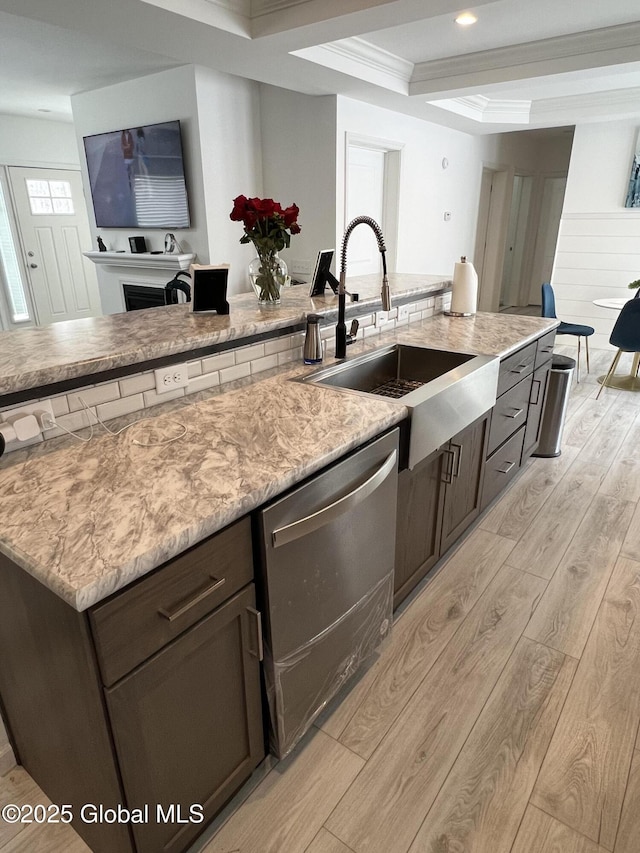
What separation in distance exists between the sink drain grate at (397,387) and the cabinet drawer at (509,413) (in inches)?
14.6

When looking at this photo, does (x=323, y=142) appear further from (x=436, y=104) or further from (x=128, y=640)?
(x=128, y=640)

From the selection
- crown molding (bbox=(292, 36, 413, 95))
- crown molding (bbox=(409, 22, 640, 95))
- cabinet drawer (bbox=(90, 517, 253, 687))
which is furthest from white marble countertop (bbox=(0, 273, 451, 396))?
crown molding (bbox=(409, 22, 640, 95))

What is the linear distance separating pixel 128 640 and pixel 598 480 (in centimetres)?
292

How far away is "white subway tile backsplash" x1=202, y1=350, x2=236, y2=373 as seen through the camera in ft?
5.78

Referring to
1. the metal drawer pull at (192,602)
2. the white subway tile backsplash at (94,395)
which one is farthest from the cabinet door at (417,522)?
the white subway tile backsplash at (94,395)

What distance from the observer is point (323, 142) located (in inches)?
176

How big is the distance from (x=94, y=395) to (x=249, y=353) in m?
0.61

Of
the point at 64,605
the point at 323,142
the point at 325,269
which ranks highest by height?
the point at 323,142

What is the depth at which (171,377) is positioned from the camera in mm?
1642

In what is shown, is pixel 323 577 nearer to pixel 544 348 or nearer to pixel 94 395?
pixel 94 395

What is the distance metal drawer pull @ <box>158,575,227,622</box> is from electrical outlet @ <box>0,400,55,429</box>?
64 cm

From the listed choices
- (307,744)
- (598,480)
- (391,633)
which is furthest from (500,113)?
(307,744)

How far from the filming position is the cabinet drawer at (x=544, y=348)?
282 centimetres

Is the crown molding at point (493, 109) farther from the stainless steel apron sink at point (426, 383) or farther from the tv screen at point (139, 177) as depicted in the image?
the stainless steel apron sink at point (426, 383)
